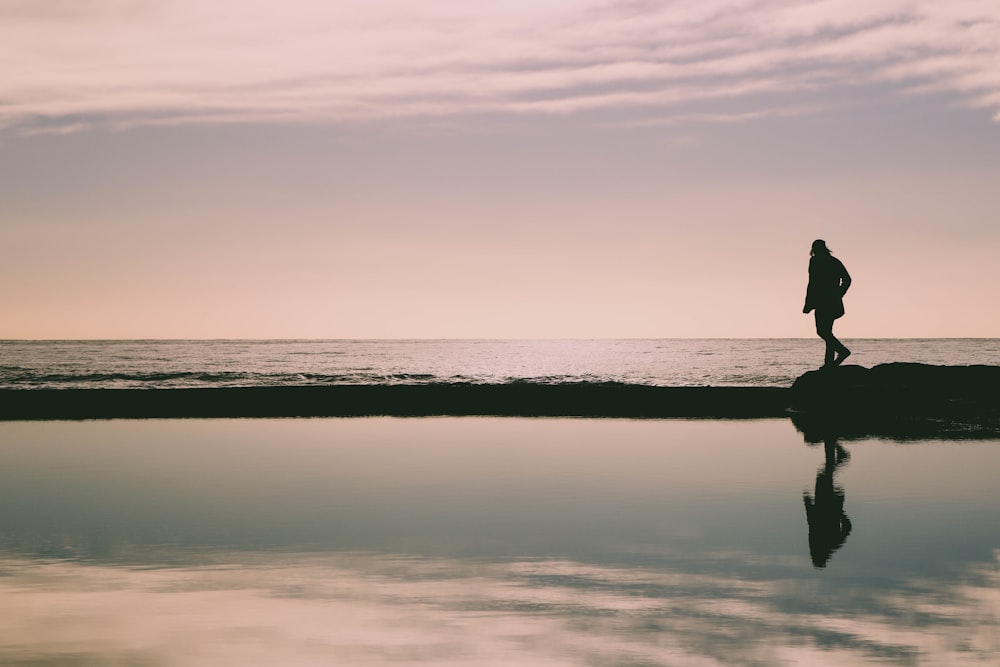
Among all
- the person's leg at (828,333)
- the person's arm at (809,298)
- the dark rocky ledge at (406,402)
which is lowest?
the dark rocky ledge at (406,402)

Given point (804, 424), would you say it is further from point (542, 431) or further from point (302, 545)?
point (302, 545)

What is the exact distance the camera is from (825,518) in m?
7.38

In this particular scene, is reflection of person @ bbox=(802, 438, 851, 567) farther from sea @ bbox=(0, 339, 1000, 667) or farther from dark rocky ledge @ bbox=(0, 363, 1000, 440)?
dark rocky ledge @ bbox=(0, 363, 1000, 440)

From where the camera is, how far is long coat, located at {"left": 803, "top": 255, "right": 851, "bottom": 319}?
17.7 metres

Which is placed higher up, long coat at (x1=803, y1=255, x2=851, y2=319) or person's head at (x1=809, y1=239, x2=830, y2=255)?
person's head at (x1=809, y1=239, x2=830, y2=255)

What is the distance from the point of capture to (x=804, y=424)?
15.5m

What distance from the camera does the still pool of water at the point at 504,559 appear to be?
4.43 m

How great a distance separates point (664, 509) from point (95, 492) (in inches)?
196

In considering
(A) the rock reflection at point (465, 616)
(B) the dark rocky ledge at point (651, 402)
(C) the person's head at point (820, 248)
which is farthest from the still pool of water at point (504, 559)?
(C) the person's head at point (820, 248)

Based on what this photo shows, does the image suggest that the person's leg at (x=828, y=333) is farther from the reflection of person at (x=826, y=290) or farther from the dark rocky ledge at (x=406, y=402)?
the dark rocky ledge at (x=406, y=402)

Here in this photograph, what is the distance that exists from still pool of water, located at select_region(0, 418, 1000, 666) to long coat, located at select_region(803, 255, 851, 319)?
248 inches

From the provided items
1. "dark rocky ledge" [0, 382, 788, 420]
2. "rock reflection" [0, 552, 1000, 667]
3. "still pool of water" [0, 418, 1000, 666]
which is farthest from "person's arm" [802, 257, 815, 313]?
"rock reflection" [0, 552, 1000, 667]

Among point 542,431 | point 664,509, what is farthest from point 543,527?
point 542,431

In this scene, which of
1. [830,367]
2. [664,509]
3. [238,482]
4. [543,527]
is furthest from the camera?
[830,367]
